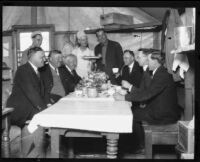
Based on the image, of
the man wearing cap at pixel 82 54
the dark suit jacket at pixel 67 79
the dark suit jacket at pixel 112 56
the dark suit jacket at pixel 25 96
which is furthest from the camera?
the dark suit jacket at pixel 112 56

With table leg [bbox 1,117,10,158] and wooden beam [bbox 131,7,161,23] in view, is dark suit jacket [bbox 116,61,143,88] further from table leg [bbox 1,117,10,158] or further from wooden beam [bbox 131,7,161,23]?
table leg [bbox 1,117,10,158]

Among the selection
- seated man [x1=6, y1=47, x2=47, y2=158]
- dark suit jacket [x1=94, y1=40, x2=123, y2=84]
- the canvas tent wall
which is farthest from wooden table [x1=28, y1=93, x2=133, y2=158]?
dark suit jacket [x1=94, y1=40, x2=123, y2=84]

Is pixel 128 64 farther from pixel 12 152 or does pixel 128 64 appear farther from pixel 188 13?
pixel 12 152

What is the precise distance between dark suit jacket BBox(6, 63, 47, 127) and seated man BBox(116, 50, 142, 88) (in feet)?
5.24

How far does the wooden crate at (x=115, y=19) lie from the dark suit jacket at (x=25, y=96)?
240 cm

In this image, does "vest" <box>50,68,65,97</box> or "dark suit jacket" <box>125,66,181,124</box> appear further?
"vest" <box>50,68,65,97</box>

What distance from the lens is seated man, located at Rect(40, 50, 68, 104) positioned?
11.5 feet

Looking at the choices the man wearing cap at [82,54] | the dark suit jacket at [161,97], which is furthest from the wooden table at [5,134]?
the man wearing cap at [82,54]

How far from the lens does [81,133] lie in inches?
89.7

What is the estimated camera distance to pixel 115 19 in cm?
552

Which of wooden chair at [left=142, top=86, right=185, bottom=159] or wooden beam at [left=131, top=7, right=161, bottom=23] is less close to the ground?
wooden beam at [left=131, top=7, right=161, bottom=23]

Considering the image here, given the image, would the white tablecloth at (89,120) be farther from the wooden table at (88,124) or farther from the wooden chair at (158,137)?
the wooden chair at (158,137)

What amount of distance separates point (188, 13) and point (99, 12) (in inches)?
70.5

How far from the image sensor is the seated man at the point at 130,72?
4445 mm
